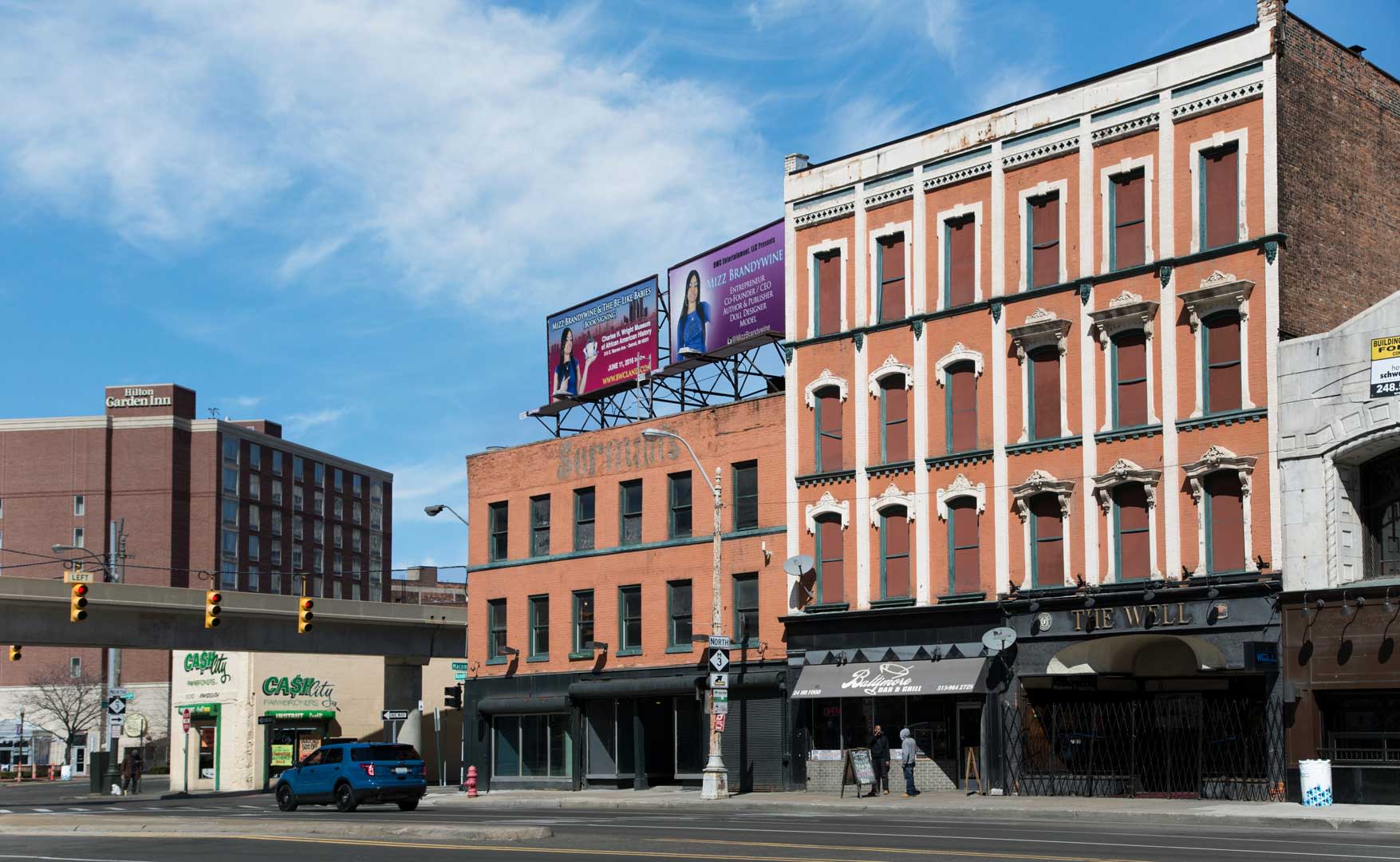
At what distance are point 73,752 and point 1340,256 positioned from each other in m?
106

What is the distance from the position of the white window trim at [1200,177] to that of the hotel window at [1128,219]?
1296 mm

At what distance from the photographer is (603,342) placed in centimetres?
5625

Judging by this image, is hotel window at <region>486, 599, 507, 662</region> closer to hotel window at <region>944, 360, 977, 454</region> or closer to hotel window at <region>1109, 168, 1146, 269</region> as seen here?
hotel window at <region>944, 360, 977, 454</region>

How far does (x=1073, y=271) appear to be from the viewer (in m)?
38.8

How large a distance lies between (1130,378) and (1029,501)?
3.88 metres

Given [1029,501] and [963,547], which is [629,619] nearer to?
[963,547]

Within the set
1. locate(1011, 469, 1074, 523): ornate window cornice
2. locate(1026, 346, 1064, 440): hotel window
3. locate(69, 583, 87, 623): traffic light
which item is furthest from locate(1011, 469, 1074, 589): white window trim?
locate(69, 583, 87, 623): traffic light

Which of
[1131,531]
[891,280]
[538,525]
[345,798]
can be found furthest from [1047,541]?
[538,525]

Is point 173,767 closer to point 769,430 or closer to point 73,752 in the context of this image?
point 769,430

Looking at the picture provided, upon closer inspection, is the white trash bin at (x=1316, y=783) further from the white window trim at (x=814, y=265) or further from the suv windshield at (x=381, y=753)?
the suv windshield at (x=381, y=753)

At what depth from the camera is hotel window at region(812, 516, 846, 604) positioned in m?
43.4

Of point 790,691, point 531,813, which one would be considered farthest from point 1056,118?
point 531,813

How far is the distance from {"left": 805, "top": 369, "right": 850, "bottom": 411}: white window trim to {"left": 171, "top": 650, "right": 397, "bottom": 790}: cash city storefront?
3623 centimetres

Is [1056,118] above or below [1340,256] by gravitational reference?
above
